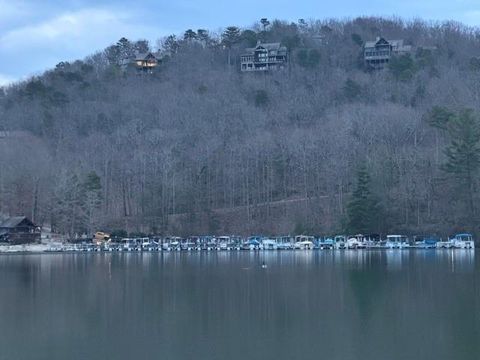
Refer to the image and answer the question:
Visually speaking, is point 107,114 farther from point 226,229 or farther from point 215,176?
point 226,229

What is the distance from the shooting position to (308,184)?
73.6 metres

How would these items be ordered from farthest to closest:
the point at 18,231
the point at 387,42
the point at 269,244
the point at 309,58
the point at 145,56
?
the point at 145,56
the point at 309,58
the point at 387,42
the point at 18,231
the point at 269,244

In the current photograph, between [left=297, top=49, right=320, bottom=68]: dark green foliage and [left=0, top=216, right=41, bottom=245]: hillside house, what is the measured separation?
5014cm

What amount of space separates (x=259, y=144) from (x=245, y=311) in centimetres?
5123

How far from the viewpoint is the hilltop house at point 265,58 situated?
11150 centimetres

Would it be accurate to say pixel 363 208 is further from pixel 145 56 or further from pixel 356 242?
pixel 145 56

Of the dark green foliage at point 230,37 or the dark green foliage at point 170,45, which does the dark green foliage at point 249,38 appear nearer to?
the dark green foliage at point 230,37

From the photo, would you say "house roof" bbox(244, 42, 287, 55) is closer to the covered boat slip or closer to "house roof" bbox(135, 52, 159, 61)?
"house roof" bbox(135, 52, 159, 61)

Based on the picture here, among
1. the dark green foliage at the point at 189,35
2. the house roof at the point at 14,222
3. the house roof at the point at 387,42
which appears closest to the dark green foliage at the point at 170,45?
the dark green foliage at the point at 189,35

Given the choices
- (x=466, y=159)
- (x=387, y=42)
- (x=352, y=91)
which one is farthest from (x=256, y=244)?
(x=387, y=42)

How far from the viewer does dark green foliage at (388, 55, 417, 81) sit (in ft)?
315

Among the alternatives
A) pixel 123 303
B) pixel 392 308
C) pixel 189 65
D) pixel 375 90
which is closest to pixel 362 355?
pixel 392 308

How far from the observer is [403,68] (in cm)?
9806

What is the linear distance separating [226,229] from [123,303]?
40780 mm
